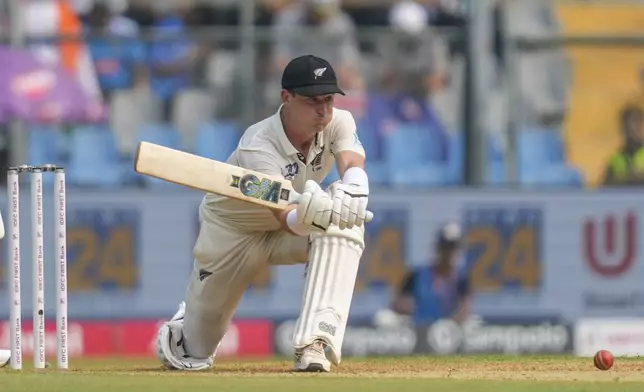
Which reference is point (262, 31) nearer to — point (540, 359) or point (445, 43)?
point (445, 43)

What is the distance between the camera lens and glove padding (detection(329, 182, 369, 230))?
6.13 m

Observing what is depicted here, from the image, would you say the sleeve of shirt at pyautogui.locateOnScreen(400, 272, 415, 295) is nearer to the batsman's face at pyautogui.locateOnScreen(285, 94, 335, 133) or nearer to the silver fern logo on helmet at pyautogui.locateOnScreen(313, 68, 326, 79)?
the batsman's face at pyautogui.locateOnScreen(285, 94, 335, 133)

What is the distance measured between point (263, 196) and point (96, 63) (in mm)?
6123

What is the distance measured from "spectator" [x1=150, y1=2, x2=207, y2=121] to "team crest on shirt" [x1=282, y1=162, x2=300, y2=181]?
5.51m

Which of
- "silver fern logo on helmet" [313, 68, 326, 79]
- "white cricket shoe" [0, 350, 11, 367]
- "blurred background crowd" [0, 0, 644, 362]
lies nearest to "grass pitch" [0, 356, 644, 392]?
"white cricket shoe" [0, 350, 11, 367]

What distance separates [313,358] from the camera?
20.8 feet

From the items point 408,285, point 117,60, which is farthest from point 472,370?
point 117,60

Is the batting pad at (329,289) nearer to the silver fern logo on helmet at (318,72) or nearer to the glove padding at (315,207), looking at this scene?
the glove padding at (315,207)

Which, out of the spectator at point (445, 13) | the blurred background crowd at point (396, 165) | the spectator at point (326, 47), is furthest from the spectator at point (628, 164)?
the spectator at point (326, 47)

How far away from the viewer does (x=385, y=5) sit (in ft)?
41.7

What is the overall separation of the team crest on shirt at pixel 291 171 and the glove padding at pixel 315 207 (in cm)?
46

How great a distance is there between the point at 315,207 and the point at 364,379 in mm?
693

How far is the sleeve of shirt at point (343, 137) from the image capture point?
664 centimetres

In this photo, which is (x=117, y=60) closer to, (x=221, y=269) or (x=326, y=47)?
(x=326, y=47)
